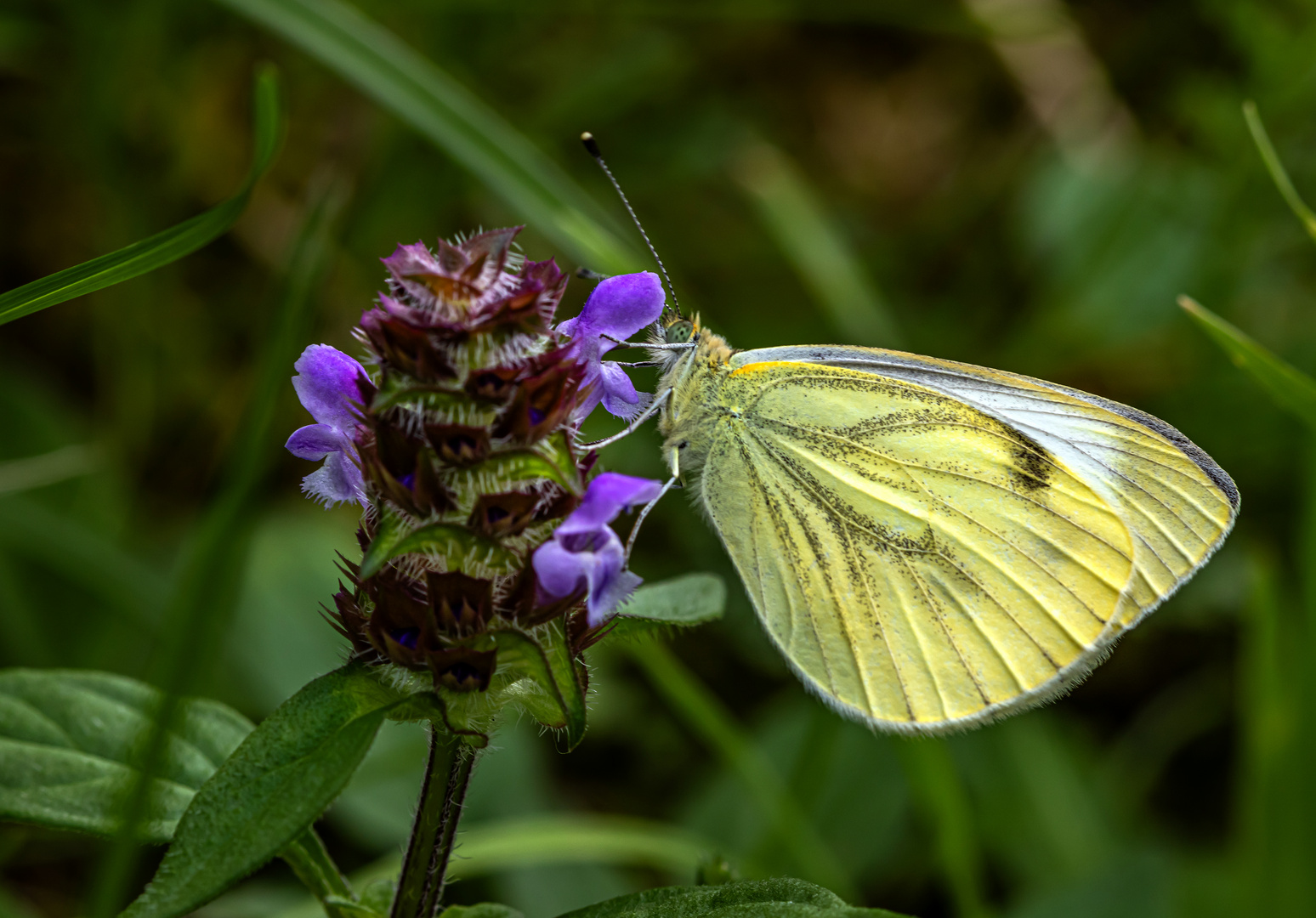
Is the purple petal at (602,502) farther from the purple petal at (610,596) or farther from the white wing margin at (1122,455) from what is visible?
the white wing margin at (1122,455)

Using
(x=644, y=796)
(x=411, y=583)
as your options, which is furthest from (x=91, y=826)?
(x=644, y=796)

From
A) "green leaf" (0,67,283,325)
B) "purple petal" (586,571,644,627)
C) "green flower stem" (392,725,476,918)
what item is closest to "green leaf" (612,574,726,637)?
"purple petal" (586,571,644,627)

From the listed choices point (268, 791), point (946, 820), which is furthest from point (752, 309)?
point (268, 791)

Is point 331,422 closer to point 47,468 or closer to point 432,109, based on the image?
point 432,109

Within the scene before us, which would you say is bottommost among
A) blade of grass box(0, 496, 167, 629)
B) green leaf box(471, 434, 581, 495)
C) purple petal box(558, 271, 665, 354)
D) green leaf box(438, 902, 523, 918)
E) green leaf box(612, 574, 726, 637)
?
green leaf box(438, 902, 523, 918)

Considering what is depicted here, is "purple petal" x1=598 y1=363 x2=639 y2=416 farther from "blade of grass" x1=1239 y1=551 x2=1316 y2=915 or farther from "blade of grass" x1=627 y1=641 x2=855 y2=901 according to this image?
"blade of grass" x1=1239 y1=551 x2=1316 y2=915
